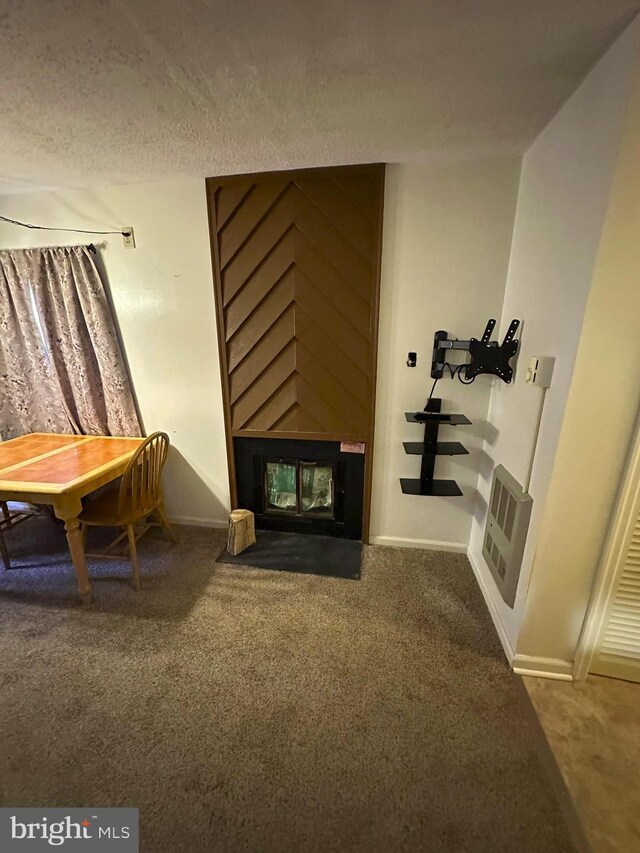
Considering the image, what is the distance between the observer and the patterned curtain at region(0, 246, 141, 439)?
7.49 ft

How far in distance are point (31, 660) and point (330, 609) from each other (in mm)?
1400

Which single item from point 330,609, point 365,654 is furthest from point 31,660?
point 365,654

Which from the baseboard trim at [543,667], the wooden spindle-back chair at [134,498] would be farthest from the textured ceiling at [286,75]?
the baseboard trim at [543,667]

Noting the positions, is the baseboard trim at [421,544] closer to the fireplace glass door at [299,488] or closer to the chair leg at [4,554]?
the fireplace glass door at [299,488]

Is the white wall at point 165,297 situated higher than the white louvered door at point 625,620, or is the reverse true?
the white wall at point 165,297

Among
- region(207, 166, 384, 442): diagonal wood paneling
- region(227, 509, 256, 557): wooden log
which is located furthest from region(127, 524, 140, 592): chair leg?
region(207, 166, 384, 442): diagonal wood paneling

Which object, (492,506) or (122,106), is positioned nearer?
(122,106)

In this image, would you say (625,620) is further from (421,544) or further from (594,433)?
(421,544)

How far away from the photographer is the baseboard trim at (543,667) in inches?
58.4

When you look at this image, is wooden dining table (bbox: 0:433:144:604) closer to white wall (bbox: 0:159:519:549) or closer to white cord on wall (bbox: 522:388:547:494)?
white wall (bbox: 0:159:519:549)

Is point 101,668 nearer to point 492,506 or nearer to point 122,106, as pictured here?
point 492,506

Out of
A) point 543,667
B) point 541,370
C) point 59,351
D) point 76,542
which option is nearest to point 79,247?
point 59,351

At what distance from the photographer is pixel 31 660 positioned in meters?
1.56

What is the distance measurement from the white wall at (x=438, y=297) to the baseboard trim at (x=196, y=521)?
123 cm
